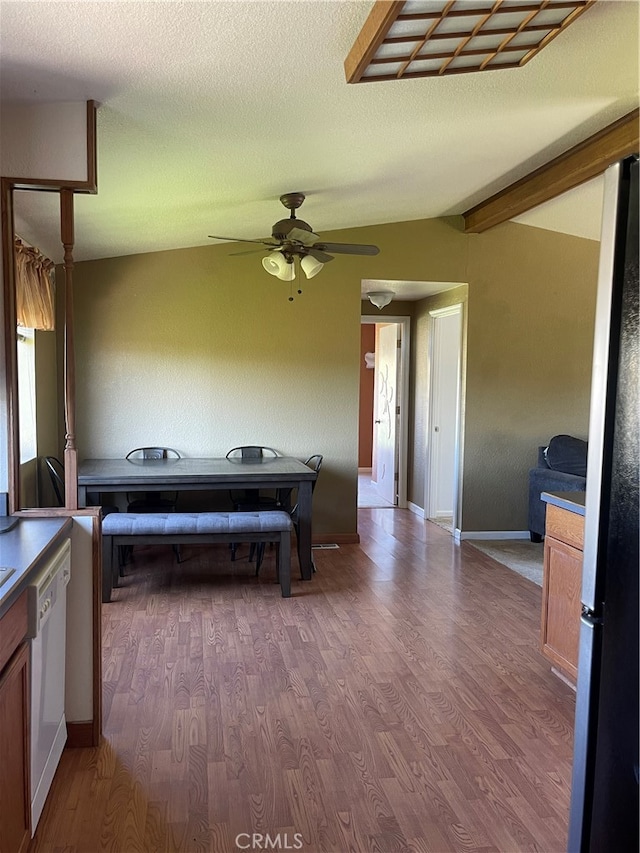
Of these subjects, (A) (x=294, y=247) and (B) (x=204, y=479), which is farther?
(B) (x=204, y=479)

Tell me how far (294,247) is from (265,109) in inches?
52.6

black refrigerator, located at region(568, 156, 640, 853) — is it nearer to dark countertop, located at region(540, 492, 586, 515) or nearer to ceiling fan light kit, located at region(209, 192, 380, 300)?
dark countertop, located at region(540, 492, 586, 515)

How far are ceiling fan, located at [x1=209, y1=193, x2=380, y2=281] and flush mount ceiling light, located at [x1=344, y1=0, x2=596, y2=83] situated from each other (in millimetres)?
1560

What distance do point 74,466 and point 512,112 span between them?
2760 millimetres

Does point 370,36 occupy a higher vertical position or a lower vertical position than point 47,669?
higher

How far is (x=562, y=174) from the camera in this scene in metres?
4.15

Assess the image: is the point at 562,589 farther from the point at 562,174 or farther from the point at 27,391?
the point at 27,391

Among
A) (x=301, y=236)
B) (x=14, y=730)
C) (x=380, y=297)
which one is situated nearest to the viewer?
(x=14, y=730)

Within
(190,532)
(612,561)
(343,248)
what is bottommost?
(190,532)

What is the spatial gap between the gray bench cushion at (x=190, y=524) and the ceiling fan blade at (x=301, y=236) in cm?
182

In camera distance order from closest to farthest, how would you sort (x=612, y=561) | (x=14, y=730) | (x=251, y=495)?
(x=612, y=561) → (x=14, y=730) → (x=251, y=495)

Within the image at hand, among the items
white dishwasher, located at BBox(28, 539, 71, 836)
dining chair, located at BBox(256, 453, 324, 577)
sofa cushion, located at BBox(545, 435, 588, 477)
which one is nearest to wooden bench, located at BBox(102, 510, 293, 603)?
dining chair, located at BBox(256, 453, 324, 577)

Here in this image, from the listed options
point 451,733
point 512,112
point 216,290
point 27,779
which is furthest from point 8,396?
point 216,290

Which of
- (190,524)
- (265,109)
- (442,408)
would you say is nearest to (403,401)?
→ (442,408)
